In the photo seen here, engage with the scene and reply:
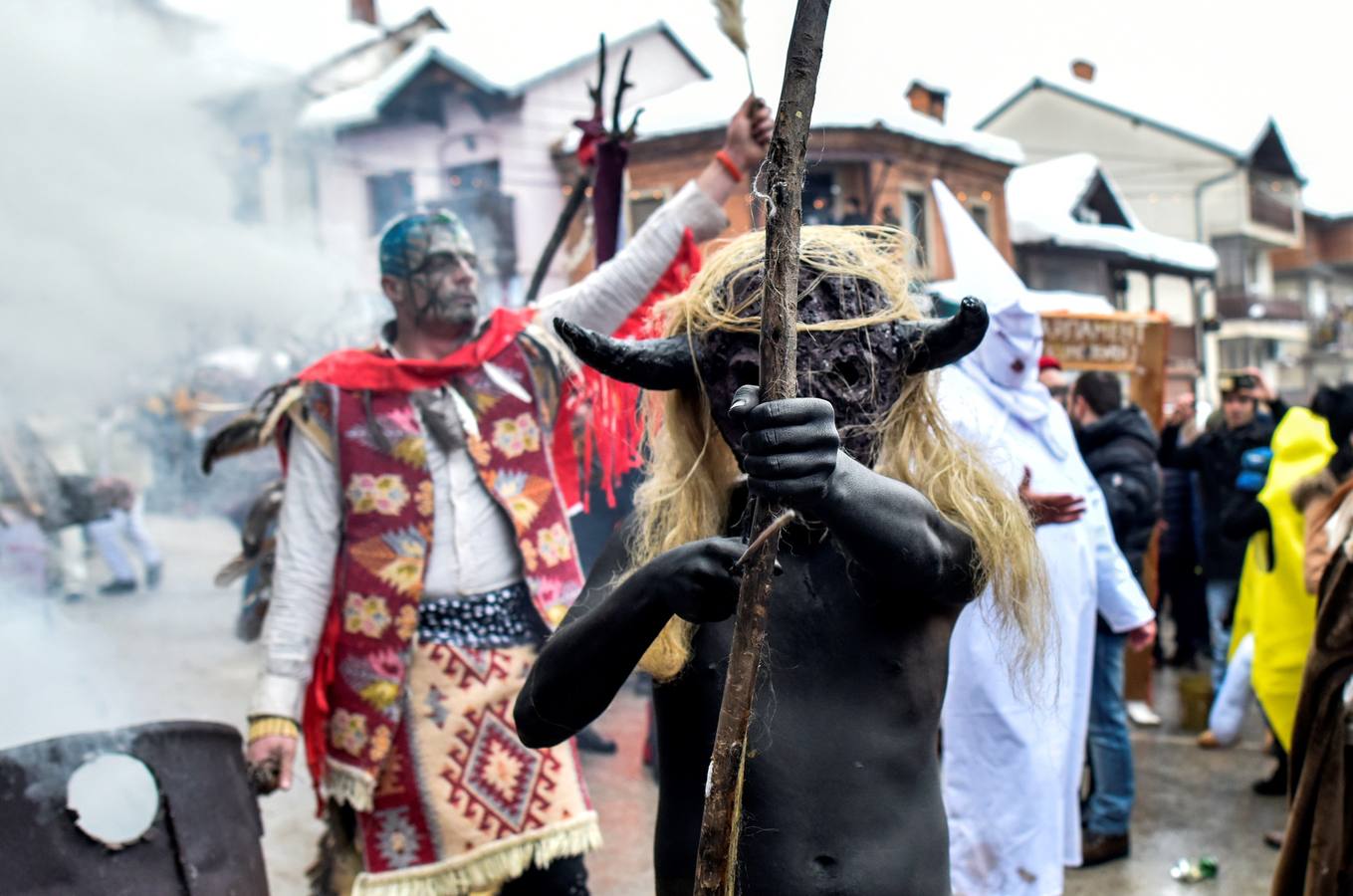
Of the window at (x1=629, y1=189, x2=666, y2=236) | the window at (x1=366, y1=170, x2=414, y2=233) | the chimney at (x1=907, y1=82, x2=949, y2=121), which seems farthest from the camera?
the chimney at (x1=907, y1=82, x2=949, y2=121)

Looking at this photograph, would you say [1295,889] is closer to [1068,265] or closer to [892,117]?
[892,117]

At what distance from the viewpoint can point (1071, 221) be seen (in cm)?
1980

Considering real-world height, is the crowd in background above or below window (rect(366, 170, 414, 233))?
below

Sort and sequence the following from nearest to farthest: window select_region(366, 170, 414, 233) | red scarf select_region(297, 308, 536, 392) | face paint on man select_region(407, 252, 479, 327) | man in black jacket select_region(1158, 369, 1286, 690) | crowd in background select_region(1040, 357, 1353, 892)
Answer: red scarf select_region(297, 308, 536, 392)
face paint on man select_region(407, 252, 479, 327)
crowd in background select_region(1040, 357, 1353, 892)
man in black jacket select_region(1158, 369, 1286, 690)
window select_region(366, 170, 414, 233)

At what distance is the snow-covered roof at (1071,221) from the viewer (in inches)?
763

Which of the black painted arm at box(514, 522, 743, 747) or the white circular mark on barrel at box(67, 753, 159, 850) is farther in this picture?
the white circular mark on barrel at box(67, 753, 159, 850)

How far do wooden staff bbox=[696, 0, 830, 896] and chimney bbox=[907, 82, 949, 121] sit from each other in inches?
795

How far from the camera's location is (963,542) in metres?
1.56

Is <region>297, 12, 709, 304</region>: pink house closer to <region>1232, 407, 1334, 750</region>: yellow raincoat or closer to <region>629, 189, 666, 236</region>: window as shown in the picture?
<region>629, 189, 666, 236</region>: window

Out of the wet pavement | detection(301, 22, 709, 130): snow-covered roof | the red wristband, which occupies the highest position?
detection(301, 22, 709, 130): snow-covered roof

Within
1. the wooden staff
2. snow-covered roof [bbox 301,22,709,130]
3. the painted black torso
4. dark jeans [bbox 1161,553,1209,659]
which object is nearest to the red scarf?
the painted black torso

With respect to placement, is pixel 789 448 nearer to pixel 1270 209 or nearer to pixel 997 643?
pixel 997 643

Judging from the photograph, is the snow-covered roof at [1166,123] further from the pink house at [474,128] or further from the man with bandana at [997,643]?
the man with bandana at [997,643]

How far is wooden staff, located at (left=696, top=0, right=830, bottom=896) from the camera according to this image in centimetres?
115
